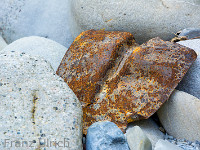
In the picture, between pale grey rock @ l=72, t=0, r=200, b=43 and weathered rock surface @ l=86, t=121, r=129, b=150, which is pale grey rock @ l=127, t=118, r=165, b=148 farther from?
pale grey rock @ l=72, t=0, r=200, b=43

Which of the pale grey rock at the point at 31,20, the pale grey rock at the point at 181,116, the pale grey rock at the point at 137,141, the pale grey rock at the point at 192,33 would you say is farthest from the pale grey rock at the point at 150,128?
the pale grey rock at the point at 31,20

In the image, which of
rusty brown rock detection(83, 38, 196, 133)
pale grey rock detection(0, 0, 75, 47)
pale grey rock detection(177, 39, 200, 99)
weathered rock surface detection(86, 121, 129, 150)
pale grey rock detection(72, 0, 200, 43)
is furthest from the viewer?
pale grey rock detection(0, 0, 75, 47)

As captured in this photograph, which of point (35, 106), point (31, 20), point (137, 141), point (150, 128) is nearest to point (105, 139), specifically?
point (137, 141)

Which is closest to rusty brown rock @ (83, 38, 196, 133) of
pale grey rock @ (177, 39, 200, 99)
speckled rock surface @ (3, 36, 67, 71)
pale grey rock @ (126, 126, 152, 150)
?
pale grey rock @ (177, 39, 200, 99)

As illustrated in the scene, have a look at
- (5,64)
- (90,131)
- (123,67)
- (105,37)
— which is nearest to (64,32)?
(105,37)

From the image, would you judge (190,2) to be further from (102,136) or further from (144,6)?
(102,136)

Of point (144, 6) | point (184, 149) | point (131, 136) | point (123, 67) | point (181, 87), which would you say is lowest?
point (184, 149)
